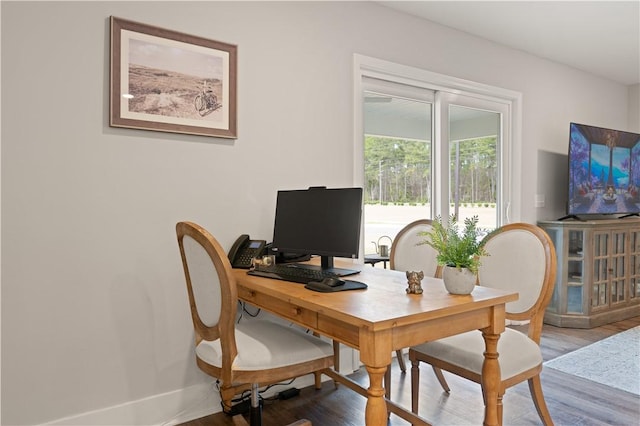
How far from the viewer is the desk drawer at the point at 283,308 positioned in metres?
1.61

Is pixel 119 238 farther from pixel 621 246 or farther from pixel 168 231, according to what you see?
pixel 621 246

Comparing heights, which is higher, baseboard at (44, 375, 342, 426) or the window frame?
the window frame

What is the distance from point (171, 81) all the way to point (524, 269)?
77.9 inches

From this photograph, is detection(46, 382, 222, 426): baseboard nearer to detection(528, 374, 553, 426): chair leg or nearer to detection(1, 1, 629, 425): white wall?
detection(1, 1, 629, 425): white wall

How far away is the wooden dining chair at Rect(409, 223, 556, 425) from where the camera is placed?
182 cm

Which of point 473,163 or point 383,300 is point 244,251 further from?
point 473,163

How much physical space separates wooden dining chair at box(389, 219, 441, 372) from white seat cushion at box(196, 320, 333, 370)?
0.90 metres

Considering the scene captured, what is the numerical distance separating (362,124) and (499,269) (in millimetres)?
1404

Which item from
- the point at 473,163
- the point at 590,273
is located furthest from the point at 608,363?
the point at 473,163

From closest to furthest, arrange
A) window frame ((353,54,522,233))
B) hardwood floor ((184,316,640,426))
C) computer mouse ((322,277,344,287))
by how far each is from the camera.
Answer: computer mouse ((322,277,344,287)) < hardwood floor ((184,316,640,426)) < window frame ((353,54,522,233))

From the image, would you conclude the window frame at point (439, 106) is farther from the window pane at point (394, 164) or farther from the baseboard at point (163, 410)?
the baseboard at point (163, 410)

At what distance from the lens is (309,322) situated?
1609mm

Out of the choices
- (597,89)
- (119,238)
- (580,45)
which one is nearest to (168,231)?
(119,238)

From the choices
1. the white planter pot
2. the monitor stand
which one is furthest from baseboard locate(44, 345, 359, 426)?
the white planter pot
